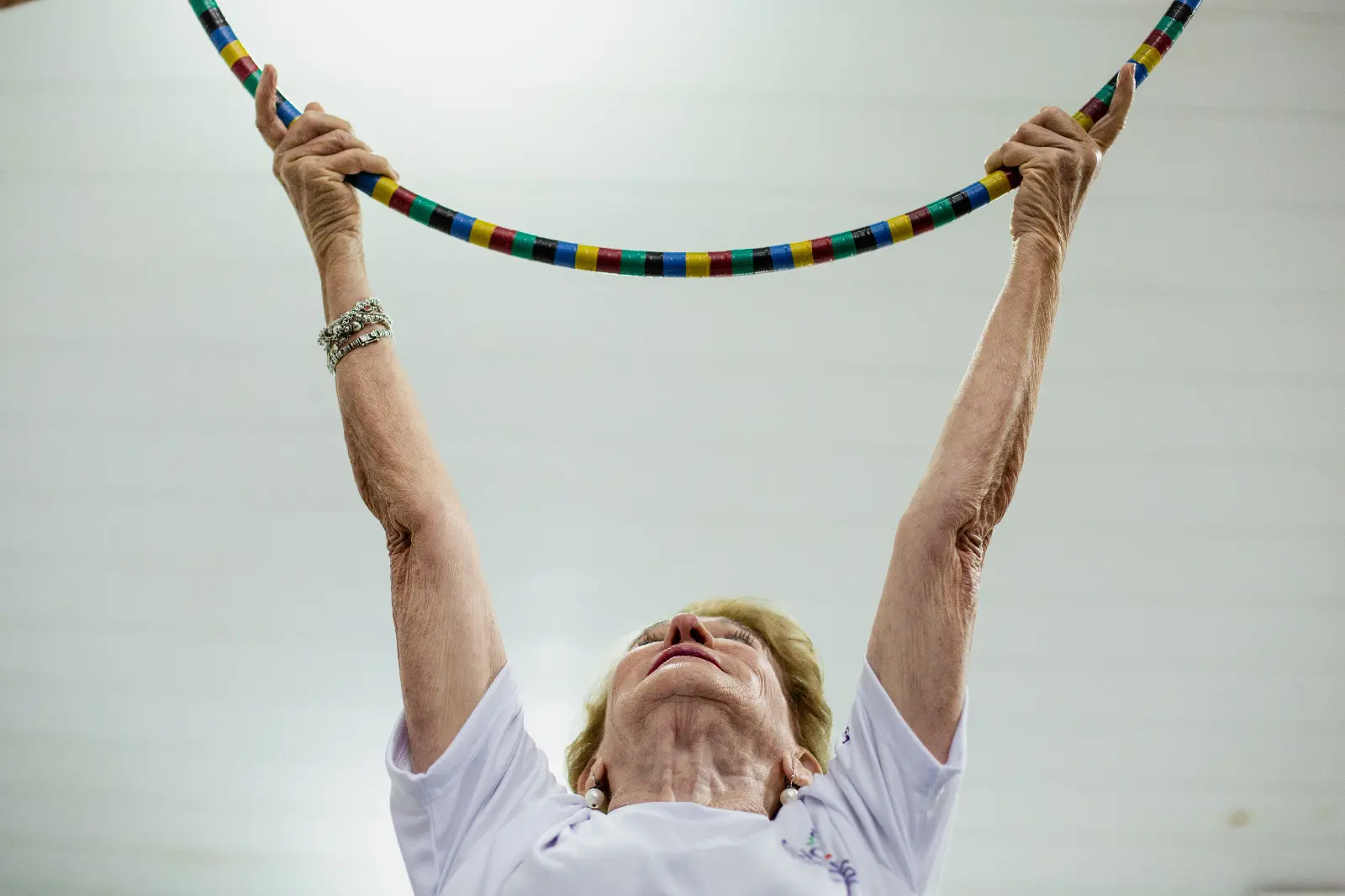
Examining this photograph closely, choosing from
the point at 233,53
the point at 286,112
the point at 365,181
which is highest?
the point at 233,53

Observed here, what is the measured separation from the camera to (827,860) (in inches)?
75.5

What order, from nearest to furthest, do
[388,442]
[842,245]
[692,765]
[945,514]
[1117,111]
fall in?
[945,514]
[388,442]
[692,765]
[1117,111]
[842,245]

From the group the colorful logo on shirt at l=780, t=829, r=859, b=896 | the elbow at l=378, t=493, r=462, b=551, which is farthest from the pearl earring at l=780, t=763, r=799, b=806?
the elbow at l=378, t=493, r=462, b=551

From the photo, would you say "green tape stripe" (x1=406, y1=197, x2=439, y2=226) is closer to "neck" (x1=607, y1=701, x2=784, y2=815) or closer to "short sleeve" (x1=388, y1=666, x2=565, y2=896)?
"short sleeve" (x1=388, y1=666, x2=565, y2=896)

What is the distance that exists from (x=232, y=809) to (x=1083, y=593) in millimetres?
2844

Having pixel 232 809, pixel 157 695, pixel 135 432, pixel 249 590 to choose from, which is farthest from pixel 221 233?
pixel 232 809

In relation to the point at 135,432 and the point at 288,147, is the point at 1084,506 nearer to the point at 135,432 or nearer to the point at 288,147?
the point at 288,147

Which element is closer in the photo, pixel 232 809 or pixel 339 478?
pixel 339 478

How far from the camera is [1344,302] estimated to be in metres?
3.40

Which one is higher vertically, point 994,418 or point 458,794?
point 994,418

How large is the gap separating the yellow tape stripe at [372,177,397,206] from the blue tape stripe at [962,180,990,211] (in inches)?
44.3

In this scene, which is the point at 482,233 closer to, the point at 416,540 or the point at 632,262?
the point at 632,262

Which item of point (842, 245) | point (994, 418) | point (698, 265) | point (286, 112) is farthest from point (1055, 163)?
point (286, 112)

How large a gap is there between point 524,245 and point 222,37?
0.81m
